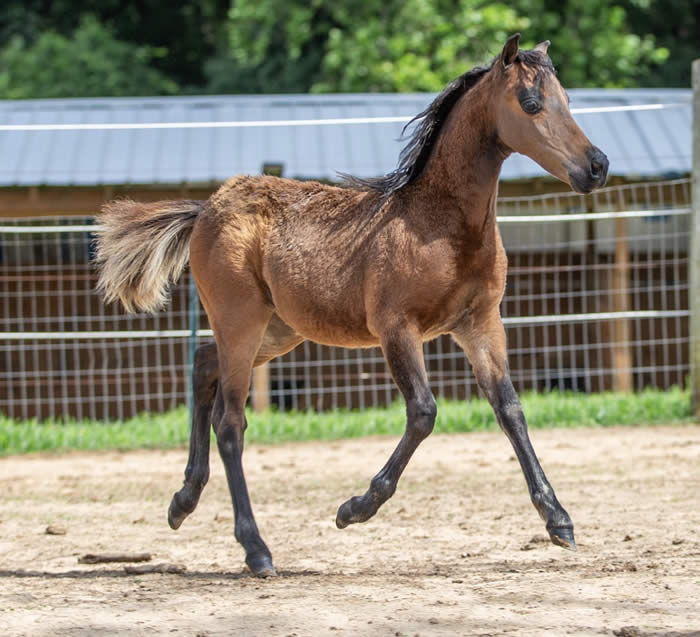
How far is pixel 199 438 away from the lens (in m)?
5.23

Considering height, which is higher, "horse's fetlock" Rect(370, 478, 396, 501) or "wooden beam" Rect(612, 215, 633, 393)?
"wooden beam" Rect(612, 215, 633, 393)

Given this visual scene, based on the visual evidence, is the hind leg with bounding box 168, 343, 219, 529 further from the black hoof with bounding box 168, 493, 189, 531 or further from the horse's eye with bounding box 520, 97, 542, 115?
the horse's eye with bounding box 520, 97, 542, 115

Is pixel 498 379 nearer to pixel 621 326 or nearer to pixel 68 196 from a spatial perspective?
pixel 621 326

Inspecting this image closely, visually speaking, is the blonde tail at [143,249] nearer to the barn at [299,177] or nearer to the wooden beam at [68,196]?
the barn at [299,177]

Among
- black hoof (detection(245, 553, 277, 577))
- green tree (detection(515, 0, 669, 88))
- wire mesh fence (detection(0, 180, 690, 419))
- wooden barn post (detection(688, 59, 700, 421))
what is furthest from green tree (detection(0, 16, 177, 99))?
black hoof (detection(245, 553, 277, 577))

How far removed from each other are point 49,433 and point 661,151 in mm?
7302

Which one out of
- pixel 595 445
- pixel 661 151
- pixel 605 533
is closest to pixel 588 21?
pixel 661 151

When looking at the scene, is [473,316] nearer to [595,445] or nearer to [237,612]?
[237,612]

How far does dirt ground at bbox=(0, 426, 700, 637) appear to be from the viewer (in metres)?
3.64

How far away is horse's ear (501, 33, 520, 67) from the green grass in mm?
5370

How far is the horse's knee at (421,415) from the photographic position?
170 inches

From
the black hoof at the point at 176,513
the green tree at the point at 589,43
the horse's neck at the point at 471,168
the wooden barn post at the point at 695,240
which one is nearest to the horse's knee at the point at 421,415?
the horse's neck at the point at 471,168

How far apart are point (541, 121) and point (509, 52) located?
329 millimetres

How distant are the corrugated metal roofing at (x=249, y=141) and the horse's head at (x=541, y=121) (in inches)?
273
